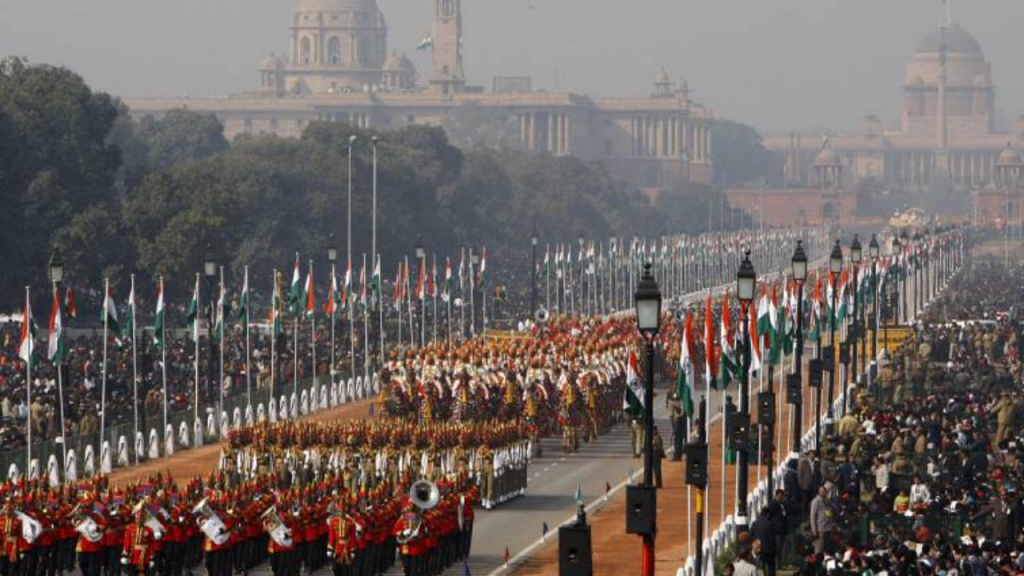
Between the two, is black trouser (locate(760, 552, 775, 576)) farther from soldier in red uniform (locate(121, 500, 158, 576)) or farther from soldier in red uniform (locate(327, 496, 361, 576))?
soldier in red uniform (locate(121, 500, 158, 576))

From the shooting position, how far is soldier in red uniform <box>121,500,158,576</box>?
39.8m

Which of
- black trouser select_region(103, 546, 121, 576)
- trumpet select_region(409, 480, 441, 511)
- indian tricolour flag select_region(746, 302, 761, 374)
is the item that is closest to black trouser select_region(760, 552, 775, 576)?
trumpet select_region(409, 480, 441, 511)

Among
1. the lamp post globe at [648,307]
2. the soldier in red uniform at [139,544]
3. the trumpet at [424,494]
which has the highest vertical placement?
the lamp post globe at [648,307]

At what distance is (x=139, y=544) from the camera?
131 ft

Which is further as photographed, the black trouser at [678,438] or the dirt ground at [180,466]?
the black trouser at [678,438]

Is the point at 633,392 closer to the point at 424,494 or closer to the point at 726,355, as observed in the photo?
the point at 424,494

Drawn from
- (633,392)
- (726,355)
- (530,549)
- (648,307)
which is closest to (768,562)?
(633,392)

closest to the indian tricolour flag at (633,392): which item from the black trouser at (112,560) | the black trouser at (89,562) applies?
the black trouser at (112,560)

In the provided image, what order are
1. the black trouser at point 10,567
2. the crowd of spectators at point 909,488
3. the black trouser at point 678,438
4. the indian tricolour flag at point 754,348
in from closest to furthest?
1. the crowd of spectators at point 909,488
2. the black trouser at point 10,567
3. the indian tricolour flag at point 754,348
4. the black trouser at point 678,438

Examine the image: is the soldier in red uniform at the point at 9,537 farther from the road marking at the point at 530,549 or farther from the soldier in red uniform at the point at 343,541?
the road marking at the point at 530,549

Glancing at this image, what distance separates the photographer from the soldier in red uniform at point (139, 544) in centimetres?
3978

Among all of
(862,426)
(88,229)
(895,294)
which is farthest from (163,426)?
(895,294)

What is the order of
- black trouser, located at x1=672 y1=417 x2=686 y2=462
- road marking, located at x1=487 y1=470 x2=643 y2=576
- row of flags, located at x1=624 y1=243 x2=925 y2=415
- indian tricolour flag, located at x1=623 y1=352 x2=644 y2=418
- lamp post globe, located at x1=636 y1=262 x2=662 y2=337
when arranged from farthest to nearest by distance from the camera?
black trouser, located at x1=672 y1=417 x2=686 y2=462 < row of flags, located at x1=624 y1=243 x2=925 y2=415 < road marking, located at x1=487 y1=470 x2=643 y2=576 < indian tricolour flag, located at x1=623 y1=352 x2=644 y2=418 < lamp post globe, located at x1=636 y1=262 x2=662 y2=337

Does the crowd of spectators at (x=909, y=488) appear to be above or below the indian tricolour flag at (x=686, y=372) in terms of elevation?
below
